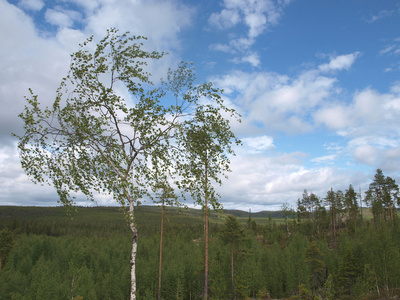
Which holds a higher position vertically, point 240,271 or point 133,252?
point 133,252

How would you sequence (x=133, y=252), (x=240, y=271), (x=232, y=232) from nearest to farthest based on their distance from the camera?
(x=133, y=252)
(x=232, y=232)
(x=240, y=271)

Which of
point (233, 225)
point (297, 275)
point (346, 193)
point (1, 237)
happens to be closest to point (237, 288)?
point (233, 225)

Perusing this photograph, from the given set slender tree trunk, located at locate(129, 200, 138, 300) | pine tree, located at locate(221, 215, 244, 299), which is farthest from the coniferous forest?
slender tree trunk, located at locate(129, 200, 138, 300)

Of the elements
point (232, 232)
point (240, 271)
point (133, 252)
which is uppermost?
point (133, 252)

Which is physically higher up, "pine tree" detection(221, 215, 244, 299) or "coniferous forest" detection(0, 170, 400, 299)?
"pine tree" detection(221, 215, 244, 299)

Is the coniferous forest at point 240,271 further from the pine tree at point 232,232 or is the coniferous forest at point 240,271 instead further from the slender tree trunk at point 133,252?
the slender tree trunk at point 133,252

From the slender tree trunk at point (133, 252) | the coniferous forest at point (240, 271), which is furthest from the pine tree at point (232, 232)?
the slender tree trunk at point (133, 252)

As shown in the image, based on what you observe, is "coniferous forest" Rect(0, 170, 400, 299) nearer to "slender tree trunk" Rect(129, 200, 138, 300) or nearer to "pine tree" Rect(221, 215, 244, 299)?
"pine tree" Rect(221, 215, 244, 299)

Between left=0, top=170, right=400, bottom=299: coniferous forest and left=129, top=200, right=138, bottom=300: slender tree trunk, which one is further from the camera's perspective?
left=0, top=170, right=400, bottom=299: coniferous forest

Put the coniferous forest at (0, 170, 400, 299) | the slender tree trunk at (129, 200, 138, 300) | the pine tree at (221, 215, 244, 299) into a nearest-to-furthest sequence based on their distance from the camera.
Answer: the slender tree trunk at (129, 200, 138, 300), the coniferous forest at (0, 170, 400, 299), the pine tree at (221, 215, 244, 299)

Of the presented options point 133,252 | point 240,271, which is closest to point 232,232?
point 240,271

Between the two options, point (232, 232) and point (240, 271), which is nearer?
point (232, 232)

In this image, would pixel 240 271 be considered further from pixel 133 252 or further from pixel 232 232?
pixel 133 252

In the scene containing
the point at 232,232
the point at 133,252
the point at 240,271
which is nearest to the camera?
the point at 133,252
